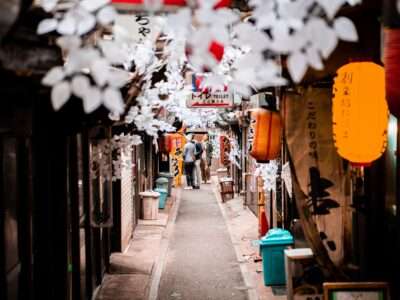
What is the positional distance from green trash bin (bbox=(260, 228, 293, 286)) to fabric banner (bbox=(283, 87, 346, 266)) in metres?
4.37

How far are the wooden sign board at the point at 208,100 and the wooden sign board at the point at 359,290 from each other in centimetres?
1227

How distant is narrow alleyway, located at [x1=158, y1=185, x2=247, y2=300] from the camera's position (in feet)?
44.9

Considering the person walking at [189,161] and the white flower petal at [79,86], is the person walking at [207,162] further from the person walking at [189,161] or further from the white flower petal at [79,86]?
the white flower petal at [79,86]

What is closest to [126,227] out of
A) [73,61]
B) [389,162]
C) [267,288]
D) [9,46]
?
[267,288]

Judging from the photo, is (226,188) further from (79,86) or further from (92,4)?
(79,86)


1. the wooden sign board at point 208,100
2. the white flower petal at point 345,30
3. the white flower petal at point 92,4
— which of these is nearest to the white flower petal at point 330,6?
the white flower petal at point 345,30

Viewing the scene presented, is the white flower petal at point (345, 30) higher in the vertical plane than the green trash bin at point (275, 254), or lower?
higher

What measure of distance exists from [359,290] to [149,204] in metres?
16.1

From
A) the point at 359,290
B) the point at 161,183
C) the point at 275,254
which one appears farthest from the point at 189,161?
the point at 359,290

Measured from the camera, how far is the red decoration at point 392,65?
16.6ft

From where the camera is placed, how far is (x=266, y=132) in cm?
1074

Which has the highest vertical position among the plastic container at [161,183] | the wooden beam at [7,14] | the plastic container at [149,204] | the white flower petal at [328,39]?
the wooden beam at [7,14]

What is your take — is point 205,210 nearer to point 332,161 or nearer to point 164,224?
point 164,224

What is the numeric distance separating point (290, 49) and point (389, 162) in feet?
19.7
